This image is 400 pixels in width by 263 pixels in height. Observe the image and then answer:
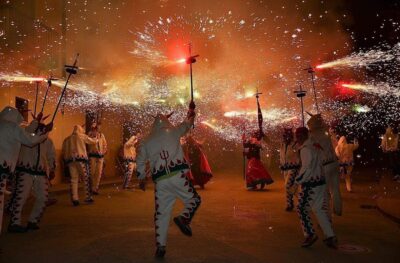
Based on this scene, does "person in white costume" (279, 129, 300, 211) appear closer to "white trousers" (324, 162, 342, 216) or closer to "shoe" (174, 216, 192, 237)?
"white trousers" (324, 162, 342, 216)

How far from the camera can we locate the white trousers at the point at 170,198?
4.85 metres

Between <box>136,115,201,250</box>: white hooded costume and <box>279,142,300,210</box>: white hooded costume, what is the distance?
12.9ft

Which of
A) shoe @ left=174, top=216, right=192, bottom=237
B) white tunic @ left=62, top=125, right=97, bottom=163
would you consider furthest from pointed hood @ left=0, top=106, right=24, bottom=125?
white tunic @ left=62, top=125, right=97, bottom=163

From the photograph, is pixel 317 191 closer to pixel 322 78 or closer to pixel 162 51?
pixel 162 51

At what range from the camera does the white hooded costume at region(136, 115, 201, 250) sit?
16.0 feet

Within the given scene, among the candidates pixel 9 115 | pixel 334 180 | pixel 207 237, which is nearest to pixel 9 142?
pixel 9 115

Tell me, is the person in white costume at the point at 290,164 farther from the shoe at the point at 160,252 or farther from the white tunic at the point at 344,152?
the shoe at the point at 160,252

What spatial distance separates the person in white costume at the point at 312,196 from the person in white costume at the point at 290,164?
278 centimetres

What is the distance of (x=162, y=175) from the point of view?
16.2 ft

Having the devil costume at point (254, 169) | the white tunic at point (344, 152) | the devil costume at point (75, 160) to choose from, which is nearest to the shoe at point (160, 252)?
the devil costume at point (75, 160)

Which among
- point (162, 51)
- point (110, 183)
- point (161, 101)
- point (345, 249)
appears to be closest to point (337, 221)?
point (345, 249)

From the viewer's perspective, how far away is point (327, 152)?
21.0 feet

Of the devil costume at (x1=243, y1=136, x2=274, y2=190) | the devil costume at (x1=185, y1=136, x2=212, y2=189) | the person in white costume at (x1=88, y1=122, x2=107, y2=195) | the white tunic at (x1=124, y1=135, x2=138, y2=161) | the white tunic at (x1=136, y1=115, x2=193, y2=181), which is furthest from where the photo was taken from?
the devil costume at (x1=185, y1=136, x2=212, y2=189)

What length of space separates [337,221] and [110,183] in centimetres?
927
